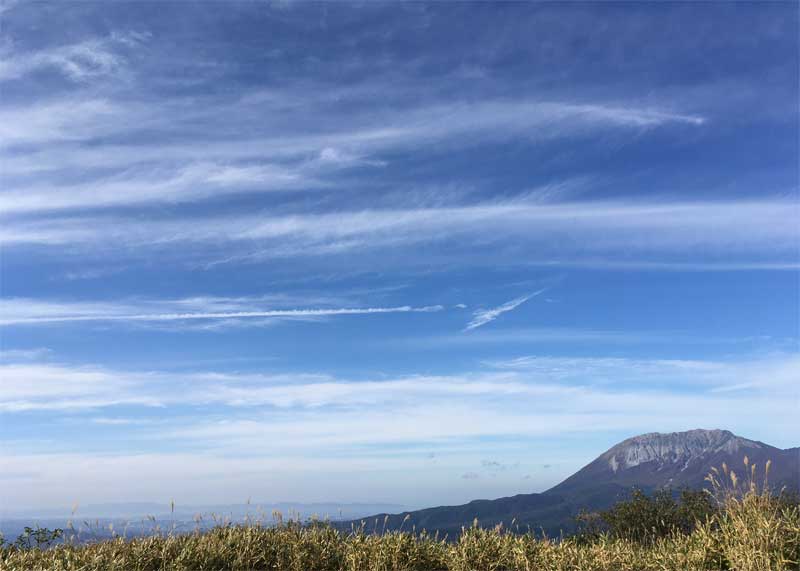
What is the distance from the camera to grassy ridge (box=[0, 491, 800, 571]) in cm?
1272

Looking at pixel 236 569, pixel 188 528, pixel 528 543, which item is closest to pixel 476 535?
pixel 528 543

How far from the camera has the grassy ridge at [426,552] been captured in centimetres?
1272

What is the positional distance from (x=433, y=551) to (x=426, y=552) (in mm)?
210

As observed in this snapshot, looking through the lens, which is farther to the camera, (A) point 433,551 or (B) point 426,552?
(A) point 433,551

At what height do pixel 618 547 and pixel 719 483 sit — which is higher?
pixel 719 483

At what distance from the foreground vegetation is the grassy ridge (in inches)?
0.8

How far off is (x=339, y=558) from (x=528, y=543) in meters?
4.06

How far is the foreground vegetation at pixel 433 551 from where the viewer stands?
12.7 m

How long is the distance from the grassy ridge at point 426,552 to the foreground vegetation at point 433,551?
2cm

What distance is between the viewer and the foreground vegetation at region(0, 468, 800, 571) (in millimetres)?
12742

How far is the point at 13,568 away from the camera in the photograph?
12289 millimetres

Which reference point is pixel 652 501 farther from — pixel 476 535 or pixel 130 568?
pixel 130 568

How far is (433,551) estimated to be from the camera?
1452 centimetres

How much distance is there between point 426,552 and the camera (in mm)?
14375
